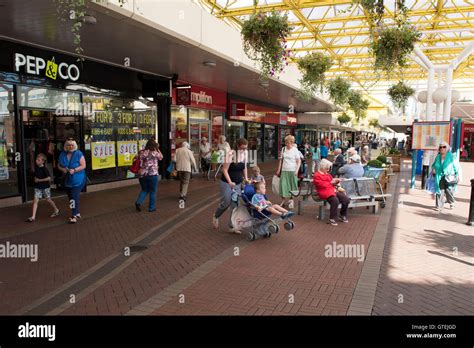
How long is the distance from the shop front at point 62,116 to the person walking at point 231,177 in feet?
18.1

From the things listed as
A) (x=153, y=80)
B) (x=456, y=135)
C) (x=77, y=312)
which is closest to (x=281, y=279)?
(x=77, y=312)

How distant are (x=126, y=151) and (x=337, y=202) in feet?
26.6

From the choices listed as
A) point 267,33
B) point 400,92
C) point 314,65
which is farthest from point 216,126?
point 267,33

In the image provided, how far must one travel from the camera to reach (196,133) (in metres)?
17.1

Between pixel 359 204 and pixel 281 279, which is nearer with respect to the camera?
pixel 281 279

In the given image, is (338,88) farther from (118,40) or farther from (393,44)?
(118,40)

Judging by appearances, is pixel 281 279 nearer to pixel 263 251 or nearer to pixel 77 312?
pixel 263 251

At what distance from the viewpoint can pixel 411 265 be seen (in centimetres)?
530

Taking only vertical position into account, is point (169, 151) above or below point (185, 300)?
above

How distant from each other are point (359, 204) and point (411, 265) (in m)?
3.10

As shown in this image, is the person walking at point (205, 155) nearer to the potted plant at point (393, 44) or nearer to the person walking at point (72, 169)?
the potted plant at point (393, 44)

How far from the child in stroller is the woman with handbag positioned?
14.8ft
